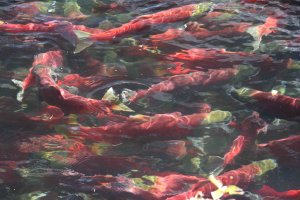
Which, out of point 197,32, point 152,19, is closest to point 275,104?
point 197,32

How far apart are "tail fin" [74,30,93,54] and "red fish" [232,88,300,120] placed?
4.87 ft

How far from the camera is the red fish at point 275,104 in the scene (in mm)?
2834

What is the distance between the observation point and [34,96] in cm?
314

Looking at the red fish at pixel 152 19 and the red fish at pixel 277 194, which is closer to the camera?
the red fish at pixel 277 194

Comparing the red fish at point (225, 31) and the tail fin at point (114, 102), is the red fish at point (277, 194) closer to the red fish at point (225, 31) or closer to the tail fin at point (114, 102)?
the tail fin at point (114, 102)

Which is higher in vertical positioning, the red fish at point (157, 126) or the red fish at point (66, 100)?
the red fish at point (66, 100)

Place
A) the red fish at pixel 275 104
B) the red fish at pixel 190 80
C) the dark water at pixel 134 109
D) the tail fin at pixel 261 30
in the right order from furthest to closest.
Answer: the tail fin at pixel 261 30, the red fish at pixel 190 80, the red fish at pixel 275 104, the dark water at pixel 134 109

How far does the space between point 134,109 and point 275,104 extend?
3.05 feet

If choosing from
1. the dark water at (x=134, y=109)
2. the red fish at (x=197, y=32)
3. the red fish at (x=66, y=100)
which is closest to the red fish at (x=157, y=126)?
the dark water at (x=134, y=109)

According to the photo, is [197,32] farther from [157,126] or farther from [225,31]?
[157,126]

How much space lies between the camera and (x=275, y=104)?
9.39 ft

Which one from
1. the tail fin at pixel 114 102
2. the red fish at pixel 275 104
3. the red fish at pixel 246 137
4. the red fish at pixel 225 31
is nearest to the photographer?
the red fish at pixel 246 137

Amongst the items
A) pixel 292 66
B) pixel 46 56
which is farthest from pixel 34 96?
pixel 292 66

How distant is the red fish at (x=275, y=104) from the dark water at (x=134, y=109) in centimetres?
1
